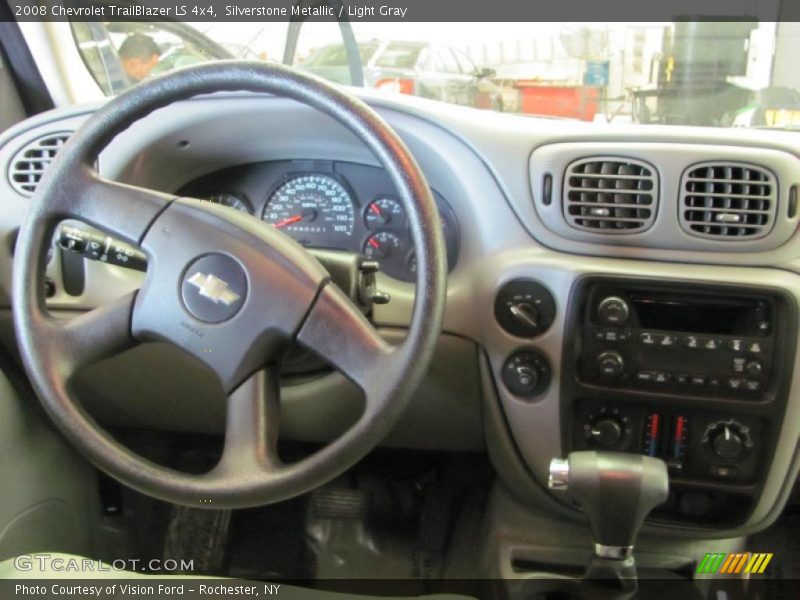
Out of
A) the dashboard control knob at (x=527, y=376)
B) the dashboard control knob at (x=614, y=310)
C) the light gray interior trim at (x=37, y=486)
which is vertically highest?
the dashboard control knob at (x=614, y=310)

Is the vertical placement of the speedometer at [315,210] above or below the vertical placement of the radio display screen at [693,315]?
above

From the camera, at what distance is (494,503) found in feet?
5.10

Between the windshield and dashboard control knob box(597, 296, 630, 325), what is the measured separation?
433 mm

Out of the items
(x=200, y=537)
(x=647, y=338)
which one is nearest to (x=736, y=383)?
(x=647, y=338)

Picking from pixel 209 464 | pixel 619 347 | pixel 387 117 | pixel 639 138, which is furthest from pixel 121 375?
pixel 639 138

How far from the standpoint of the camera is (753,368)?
1.15 meters

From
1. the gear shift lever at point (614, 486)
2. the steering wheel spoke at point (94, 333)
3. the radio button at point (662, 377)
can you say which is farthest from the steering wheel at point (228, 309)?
the radio button at point (662, 377)

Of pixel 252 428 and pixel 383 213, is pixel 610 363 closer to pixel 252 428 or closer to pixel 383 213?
pixel 383 213

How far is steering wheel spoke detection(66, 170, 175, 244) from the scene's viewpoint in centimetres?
102

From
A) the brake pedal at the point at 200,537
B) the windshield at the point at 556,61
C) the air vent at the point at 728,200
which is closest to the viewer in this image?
the air vent at the point at 728,200

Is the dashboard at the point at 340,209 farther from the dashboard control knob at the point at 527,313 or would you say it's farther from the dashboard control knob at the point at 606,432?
the dashboard control knob at the point at 606,432

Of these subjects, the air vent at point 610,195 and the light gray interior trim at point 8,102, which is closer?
the air vent at point 610,195

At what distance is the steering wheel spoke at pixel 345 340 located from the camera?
37.3 inches

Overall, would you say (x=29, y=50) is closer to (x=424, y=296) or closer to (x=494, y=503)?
(x=424, y=296)
